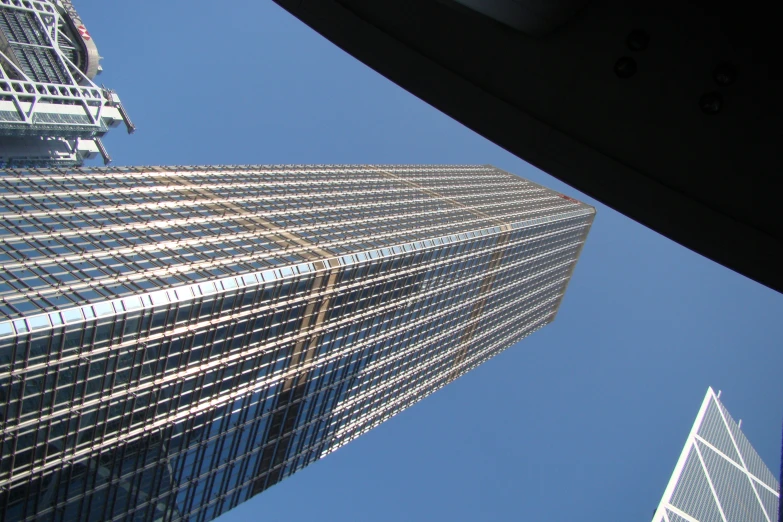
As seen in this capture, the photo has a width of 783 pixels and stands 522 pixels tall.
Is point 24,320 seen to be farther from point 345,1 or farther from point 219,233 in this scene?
point 345,1

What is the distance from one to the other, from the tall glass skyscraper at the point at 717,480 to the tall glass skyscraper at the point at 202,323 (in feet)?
329

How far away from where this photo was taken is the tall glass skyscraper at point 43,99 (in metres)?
85.2

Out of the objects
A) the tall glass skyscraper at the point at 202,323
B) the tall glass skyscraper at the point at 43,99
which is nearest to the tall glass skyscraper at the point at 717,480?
the tall glass skyscraper at the point at 202,323

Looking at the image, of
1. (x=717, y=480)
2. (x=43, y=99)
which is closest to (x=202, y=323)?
(x=43, y=99)

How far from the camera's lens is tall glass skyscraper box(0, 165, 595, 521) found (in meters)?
31.9

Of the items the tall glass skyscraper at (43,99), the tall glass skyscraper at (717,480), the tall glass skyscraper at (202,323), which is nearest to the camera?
the tall glass skyscraper at (202,323)

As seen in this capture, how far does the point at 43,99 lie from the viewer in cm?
9225

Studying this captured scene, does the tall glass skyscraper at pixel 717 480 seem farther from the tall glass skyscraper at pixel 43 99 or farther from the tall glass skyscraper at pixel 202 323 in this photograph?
the tall glass skyscraper at pixel 43 99

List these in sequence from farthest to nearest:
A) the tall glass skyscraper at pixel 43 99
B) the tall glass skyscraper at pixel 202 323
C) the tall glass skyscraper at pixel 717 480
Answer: the tall glass skyscraper at pixel 717 480 → the tall glass skyscraper at pixel 43 99 → the tall glass skyscraper at pixel 202 323

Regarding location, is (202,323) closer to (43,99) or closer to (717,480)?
(43,99)

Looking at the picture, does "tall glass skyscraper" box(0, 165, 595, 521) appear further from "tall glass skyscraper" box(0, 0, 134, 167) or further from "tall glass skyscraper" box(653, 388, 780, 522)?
"tall glass skyscraper" box(653, 388, 780, 522)

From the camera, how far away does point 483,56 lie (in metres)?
7.18

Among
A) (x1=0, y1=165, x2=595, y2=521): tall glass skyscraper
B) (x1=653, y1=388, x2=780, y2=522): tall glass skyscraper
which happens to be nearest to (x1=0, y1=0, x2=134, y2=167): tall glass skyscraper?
(x1=0, y1=165, x2=595, y2=521): tall glass skyscraper

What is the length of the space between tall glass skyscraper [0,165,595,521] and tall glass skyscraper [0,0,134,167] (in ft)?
124
